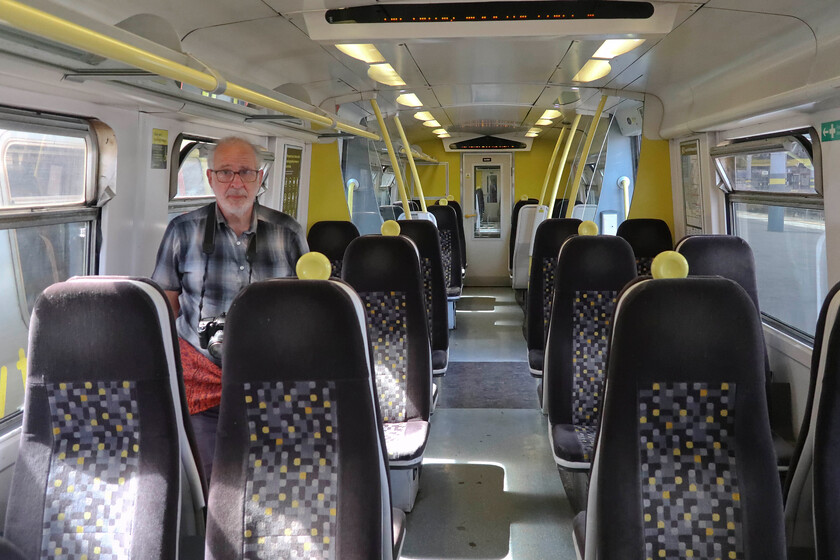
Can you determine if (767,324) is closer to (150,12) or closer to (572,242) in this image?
(572,242)

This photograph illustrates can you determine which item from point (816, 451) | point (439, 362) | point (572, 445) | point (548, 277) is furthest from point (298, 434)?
point (548, 277)

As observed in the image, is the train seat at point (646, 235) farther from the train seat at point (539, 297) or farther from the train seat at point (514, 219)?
the train seat at point (514, 219)

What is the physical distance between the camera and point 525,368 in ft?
21.9

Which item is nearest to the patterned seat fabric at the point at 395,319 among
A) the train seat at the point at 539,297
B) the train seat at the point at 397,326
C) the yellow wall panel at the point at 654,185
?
the train seat at the point at 397,326

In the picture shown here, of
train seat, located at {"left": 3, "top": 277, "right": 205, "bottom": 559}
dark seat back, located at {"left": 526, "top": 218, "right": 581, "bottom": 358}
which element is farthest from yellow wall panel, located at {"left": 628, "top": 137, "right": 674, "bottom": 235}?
train seat, located at {"left": 3, "top": 277, "right": 205, "bottom": 559}

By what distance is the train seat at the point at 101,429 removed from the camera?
172cm

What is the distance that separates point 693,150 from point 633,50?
1.23m

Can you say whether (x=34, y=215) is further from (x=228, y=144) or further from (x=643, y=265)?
(x=643, y=265)

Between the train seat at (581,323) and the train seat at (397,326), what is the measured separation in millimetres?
636

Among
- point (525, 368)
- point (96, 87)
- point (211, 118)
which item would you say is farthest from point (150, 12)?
point (525, 368)

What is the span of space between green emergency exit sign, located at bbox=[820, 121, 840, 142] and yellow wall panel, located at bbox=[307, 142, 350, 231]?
4357 millimetres

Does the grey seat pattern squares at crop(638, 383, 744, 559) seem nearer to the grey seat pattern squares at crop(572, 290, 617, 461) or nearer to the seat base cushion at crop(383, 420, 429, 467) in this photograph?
the seat base cushion at crop(383, 420, 429, 467)

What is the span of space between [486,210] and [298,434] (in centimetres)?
1216

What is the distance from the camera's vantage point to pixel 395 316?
3.59 metres
